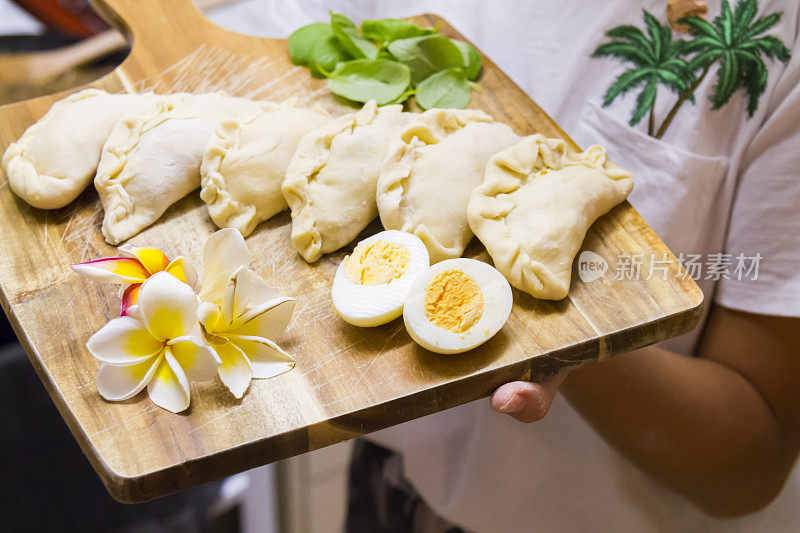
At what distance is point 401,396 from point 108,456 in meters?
0.53

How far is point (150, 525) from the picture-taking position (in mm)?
2721

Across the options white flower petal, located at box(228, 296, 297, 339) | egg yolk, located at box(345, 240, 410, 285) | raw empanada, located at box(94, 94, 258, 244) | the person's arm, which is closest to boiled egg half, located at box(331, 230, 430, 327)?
egg yolk, located at box(345, 240, 410, 285)

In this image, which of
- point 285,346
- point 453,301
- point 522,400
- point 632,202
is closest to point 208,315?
point 285,346

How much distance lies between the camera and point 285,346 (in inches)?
58.0

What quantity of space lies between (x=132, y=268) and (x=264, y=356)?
35 centimetres

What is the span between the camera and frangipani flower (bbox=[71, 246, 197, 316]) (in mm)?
1447

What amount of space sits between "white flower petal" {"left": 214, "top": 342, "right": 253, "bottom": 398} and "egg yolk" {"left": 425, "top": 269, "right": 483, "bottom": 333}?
37cm

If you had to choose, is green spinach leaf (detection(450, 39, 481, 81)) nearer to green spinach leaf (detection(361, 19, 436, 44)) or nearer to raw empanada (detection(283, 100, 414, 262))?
green spinach leaf (detection(361, 19, 436, 44))

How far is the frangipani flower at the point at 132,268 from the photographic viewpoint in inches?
57.0

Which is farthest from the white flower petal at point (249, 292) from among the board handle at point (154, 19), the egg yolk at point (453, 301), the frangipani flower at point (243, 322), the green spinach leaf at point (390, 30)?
the board handle at point (154, 19)

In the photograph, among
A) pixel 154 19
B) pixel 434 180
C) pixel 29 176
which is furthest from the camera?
pixel 154 19

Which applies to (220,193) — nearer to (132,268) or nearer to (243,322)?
(132,268)

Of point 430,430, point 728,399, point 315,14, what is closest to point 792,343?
point 728,399

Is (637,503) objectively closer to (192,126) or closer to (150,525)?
(192,126)
